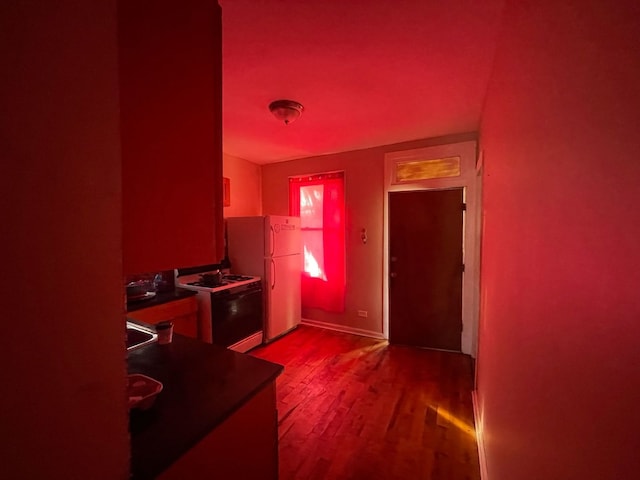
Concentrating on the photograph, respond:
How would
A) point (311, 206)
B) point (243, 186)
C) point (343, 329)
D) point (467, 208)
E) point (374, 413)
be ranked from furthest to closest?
point (243, 186)
point (311, 206)
point (343, 329)
point (467, 208)
point (374, 413)

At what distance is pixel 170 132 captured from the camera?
2.40ft

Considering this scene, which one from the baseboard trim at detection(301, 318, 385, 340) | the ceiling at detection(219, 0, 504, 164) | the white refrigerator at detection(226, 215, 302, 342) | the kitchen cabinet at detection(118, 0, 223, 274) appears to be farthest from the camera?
the baseboard trim at detection(301, 318, 385, 340)

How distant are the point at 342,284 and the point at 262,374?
265cm

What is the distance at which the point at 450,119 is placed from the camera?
258 cm

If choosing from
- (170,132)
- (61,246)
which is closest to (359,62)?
(170,132)

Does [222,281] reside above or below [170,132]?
below

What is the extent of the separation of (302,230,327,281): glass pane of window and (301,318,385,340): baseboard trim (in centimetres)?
71

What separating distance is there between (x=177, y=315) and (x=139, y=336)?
104 cm

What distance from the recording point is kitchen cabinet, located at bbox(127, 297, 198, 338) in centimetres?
225

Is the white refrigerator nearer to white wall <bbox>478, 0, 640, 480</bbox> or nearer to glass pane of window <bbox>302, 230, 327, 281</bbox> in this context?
glass pane of window <bbox>302, 230, 327, 281</bbox>

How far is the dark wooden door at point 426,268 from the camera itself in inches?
121

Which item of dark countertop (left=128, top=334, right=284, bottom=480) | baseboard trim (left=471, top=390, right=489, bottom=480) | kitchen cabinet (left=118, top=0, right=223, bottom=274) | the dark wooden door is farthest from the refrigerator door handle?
kitchen cabinet (left=118, top=0, right=223, bottom=274)

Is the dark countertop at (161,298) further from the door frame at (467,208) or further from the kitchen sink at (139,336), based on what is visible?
the door frame at (467,208)

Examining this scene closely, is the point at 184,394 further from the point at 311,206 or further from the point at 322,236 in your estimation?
the point at 311,206
